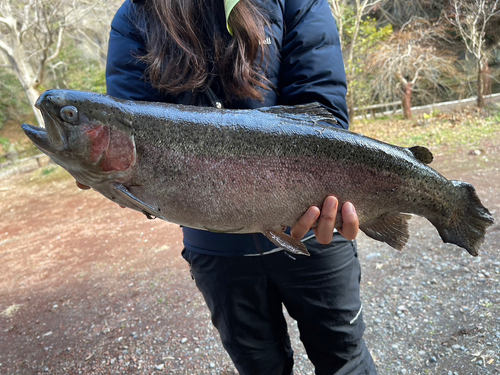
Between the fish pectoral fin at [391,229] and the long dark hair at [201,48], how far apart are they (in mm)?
944

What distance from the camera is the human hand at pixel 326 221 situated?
1.82 meters

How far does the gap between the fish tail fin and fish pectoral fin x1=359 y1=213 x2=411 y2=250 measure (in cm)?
25

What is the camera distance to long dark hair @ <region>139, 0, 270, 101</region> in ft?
6.25

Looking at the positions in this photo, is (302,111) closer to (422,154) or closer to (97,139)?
(422,154)

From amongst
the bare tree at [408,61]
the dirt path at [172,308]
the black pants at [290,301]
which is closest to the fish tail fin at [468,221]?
the black pants at [290,301]

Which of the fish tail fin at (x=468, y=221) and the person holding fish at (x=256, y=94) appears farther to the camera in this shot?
the fish tail fin at (x=468, y=221)

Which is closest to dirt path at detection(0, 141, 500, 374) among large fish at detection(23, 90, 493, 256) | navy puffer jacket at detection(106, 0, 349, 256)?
navy puffer jacket at detection(106, 0, 349, 256)

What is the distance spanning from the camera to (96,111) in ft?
5.63

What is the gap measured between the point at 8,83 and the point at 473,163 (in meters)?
32.3

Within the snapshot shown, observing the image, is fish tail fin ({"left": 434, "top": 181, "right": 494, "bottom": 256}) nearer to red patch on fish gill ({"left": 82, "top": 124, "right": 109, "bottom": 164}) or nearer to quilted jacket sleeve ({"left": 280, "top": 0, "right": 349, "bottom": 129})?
quilted jacket sleeve ({"left": 280, "top": 0, "right": 349, "bottom": 129})

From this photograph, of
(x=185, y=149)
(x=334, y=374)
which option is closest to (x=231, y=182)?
(x=185, y=149)

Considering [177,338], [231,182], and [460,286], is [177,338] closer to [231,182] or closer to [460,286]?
[231,182]

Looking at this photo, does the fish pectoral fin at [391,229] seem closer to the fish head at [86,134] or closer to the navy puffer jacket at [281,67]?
the navy puffer jacket at [281,67]

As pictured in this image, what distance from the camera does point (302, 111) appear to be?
1.87 meters
